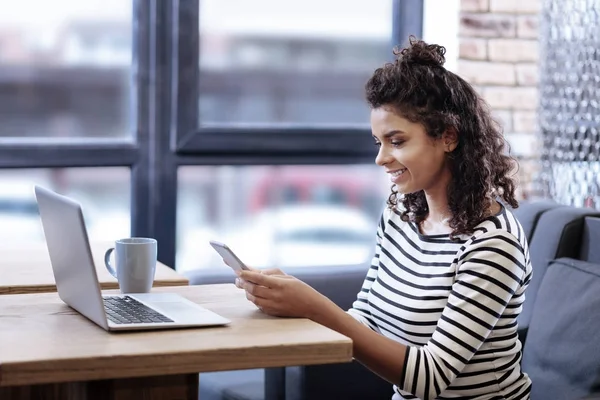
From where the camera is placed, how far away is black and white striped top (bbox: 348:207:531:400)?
1684 mm

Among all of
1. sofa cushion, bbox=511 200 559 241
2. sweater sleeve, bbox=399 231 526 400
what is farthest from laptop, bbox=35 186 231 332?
sofa cushion, bbox=511 200 559 241

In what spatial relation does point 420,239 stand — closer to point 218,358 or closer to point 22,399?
point 218,358

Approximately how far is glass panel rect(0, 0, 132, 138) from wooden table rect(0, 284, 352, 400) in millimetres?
1437

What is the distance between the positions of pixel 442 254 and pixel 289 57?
1547 mm

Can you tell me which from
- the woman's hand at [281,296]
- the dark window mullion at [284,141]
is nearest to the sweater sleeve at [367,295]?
the woman's hand at [281,296]

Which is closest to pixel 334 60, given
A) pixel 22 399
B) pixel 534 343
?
pixel 534 343

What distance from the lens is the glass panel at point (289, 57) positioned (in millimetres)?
3111

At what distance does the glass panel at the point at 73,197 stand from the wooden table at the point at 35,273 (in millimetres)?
560

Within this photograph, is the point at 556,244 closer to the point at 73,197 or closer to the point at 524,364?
the point at 524,364

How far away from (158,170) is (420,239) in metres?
1.34

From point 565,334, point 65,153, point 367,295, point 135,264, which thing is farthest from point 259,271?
point 65,153

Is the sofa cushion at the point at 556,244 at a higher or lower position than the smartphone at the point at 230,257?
lower

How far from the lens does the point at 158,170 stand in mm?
3043

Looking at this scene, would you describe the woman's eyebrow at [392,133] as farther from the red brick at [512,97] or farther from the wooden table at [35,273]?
the red brick at [512,97]
